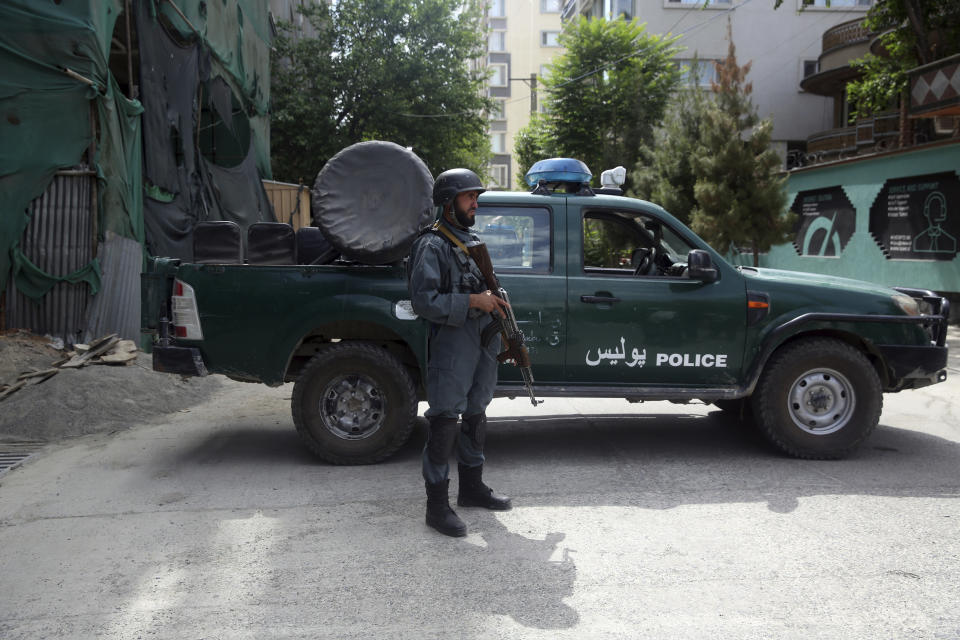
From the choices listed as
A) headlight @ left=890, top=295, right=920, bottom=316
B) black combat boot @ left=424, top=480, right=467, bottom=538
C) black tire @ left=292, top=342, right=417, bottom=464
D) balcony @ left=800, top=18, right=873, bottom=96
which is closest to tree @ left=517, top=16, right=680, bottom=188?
balcony @ left=800, top=18, right=873, bottom=96

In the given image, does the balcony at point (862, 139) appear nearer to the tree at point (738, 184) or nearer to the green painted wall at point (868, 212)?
the green painted wall at point (868, 212)

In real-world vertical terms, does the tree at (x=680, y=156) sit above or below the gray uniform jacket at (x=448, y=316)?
above

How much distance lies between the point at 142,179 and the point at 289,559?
7.65 m

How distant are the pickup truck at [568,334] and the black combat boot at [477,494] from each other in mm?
948

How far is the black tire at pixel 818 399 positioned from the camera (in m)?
5.63

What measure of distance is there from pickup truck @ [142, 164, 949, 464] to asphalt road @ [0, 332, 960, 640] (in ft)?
1.32

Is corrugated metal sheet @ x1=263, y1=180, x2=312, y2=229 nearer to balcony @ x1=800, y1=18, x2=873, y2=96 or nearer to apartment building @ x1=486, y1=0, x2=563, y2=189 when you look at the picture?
balcony @ x1=800, y1=18, x2=873, y2=96

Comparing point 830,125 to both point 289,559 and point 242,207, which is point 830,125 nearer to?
point 242,207

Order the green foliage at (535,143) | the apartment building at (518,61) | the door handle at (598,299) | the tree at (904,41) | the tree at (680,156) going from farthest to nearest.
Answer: the apartment building at (518,61) → the green foliage at (535,143) → the tree at (680,156) → the tree at (904,41) → the door handle at (598,299)

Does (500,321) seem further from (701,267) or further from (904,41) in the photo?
(904,41)

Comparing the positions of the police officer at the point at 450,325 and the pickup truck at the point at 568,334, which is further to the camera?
the pickup truck at the point at 568,334

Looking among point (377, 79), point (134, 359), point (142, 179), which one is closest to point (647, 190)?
point (377, 79)

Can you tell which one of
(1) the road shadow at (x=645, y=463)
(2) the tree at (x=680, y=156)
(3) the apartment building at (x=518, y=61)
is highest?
(3) the apartment building at (x=518, y=61)

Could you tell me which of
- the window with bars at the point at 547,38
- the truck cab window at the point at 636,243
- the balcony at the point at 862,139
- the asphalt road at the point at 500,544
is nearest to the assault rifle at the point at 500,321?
the asphalt road at the point at 500,544
